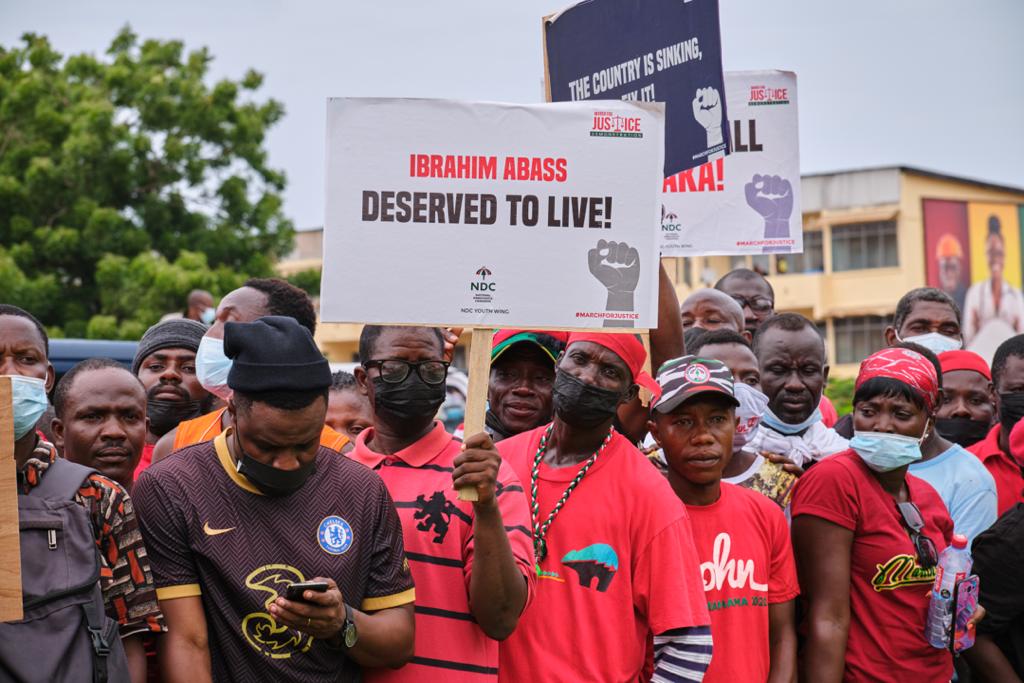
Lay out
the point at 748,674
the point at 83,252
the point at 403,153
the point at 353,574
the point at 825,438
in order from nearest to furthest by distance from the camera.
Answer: the point at 353,574 < the point at 403,153 < the point at 748,674 < the point at 825,438 < the point at 83,252

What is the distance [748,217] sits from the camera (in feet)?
20.1

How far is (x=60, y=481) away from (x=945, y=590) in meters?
3.31

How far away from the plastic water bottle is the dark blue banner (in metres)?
1.85

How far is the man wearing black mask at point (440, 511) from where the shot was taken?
143 inches

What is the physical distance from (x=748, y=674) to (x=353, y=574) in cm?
161

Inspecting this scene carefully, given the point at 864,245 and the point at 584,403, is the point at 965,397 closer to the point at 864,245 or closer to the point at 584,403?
the point at 584,403

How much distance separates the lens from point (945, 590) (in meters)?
4.72

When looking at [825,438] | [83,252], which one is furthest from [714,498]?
[83,252]

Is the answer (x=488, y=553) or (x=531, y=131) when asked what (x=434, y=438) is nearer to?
(x=488, y=553)

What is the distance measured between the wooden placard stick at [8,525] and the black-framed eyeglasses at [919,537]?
332 centimetres

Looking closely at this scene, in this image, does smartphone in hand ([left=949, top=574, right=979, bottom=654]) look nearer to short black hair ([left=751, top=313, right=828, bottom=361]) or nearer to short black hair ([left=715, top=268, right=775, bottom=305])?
short black hair ([left=751, top=313, right=828, bottom=361])

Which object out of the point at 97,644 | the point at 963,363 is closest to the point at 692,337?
the point at 963,363

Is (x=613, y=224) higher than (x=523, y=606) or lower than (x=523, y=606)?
higher

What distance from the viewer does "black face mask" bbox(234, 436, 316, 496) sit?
3.48 m
